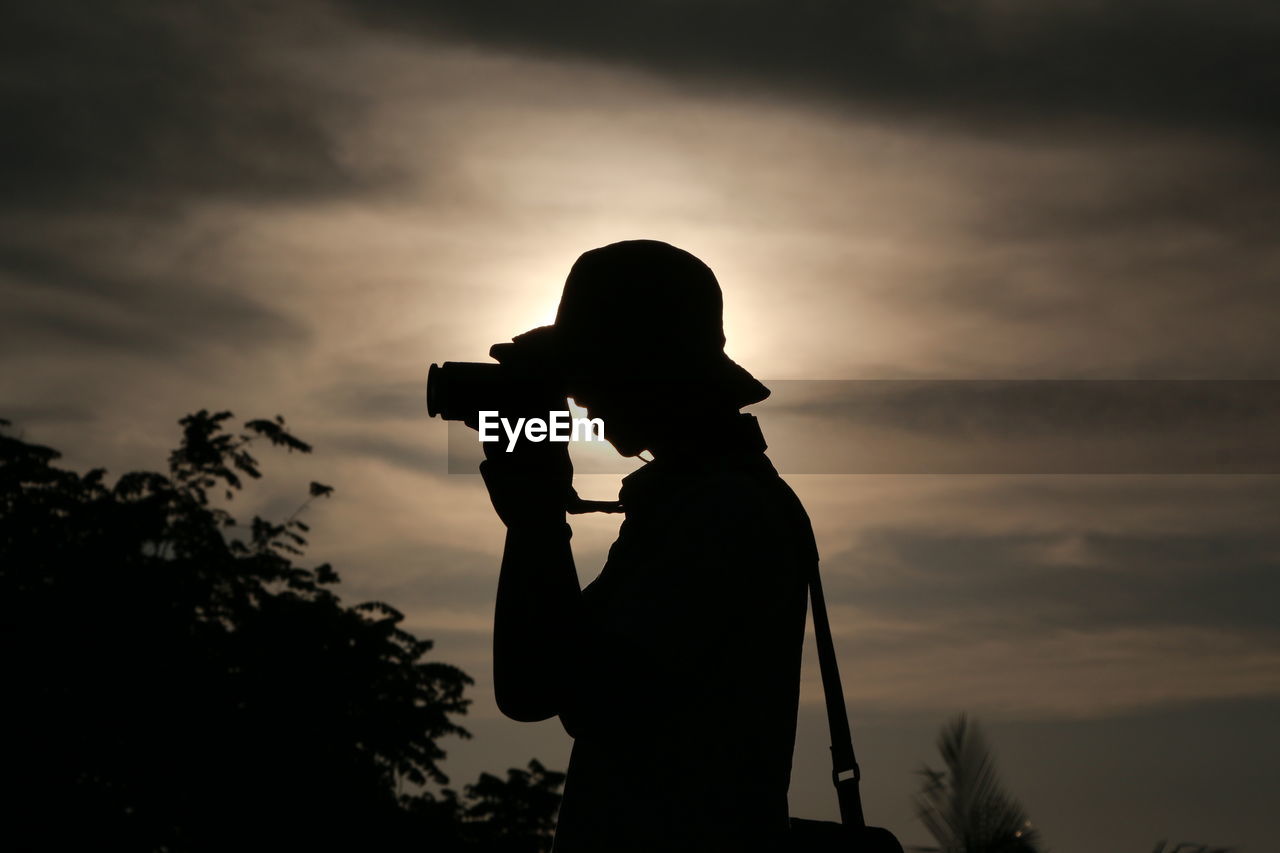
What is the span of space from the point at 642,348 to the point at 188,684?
2022 centimetres

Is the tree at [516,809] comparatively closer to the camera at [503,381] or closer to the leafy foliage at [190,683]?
the leafy foliage at [190,683]

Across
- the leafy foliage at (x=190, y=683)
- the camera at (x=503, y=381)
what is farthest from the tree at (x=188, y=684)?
the camera at (x=503, y=381)

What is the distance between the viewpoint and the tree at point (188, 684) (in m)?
19.6

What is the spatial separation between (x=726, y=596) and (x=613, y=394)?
448 millimetres

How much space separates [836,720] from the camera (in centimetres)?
234

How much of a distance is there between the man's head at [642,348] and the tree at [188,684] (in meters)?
19.6

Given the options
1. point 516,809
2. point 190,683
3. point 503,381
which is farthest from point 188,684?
point 503,381

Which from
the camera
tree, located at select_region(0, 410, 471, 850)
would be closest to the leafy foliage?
tree, located at select_region(0, 410, 471, 850)

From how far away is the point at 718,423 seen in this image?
2.29 metres

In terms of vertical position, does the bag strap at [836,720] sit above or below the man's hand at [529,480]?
below

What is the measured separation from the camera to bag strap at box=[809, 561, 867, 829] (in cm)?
230

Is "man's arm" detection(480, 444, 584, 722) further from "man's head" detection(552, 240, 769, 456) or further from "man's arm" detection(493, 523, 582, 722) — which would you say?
"man's head" detection(552, 240, 769, 456)

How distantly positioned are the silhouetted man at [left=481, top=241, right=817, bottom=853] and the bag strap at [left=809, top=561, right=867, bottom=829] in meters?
0.06

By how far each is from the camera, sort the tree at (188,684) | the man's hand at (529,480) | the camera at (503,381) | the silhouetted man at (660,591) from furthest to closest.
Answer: the tree at (188,684) < the camera at (503,381) < the man's hand at (529,480) < the silhouetted man at (660,591)
